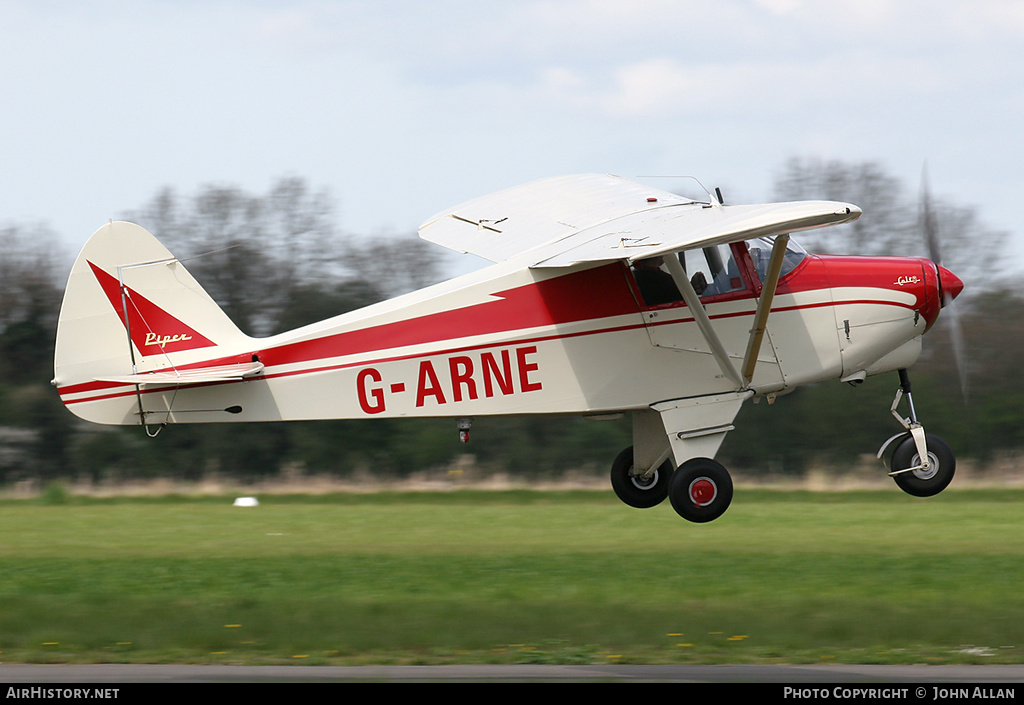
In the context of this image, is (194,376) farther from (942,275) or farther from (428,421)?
(428,421)

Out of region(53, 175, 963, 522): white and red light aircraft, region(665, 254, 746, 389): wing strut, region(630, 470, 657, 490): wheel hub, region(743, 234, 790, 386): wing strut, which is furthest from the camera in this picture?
region(630, 470, 657, 490): wheel hub

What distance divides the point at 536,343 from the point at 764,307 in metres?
2.30

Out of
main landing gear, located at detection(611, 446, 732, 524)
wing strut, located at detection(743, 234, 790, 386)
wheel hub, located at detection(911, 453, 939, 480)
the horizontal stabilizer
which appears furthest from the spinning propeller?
the horizontal stabilizer

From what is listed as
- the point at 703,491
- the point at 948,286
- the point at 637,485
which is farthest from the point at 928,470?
the point at 637,485

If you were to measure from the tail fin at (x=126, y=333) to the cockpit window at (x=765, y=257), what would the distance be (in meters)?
5.25

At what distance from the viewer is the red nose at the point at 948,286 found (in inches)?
475

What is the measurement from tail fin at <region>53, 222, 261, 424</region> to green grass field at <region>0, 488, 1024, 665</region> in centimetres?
232

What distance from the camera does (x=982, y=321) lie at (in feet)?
110

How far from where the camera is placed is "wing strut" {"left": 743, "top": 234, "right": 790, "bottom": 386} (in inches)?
424

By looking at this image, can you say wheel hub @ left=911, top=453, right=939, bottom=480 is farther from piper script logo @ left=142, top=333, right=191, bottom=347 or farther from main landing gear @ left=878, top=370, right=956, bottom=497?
piper script logo @ left=142, top=333, right=191, bottom=347

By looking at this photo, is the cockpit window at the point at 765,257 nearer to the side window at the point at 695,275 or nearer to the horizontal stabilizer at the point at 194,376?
the side window at the point at 695,275

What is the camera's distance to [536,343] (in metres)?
11.5

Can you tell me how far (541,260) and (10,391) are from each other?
2711cm

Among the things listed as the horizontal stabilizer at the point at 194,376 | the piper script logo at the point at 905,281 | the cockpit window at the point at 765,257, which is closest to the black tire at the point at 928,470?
the piper script logo at the point at 905,281
